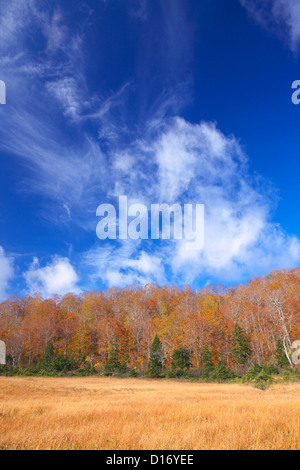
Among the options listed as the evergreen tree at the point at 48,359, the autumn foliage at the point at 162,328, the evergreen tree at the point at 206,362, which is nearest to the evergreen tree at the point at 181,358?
the autumn foliage at the point at 162,328

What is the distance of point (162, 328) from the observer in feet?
178

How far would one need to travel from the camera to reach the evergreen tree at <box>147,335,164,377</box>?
4193 centimetres

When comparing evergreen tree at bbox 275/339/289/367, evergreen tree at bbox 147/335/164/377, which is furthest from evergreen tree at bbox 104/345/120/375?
evergreen tree at bbox 275/339/289/367

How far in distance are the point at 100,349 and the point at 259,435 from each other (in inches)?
2159

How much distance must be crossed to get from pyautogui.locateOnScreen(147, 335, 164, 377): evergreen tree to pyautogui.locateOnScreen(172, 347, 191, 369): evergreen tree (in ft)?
9.98

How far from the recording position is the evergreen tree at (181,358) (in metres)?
44.1

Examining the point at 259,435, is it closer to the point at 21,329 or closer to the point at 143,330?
the point at 143,330

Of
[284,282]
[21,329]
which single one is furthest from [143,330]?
[284,282]

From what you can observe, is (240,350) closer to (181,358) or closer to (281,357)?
(281,357)

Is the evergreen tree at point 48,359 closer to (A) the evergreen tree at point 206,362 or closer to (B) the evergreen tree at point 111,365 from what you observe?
(B) the evergreen tree at point 111,365

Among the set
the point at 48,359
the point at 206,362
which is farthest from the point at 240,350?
the point at 48,359

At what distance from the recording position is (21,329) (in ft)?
192

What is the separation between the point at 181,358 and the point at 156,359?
467 cm
